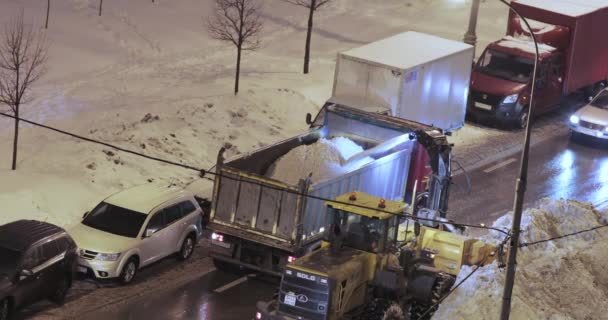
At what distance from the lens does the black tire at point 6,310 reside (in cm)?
1906

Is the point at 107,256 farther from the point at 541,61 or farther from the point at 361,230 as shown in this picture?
the point at 541,61

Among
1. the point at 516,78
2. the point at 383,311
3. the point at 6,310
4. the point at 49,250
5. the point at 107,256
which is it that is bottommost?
the point at 6,310

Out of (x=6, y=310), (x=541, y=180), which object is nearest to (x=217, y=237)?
(x=6, y=310)

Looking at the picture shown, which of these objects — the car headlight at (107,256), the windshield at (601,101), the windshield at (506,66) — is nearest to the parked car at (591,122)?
the windshield at (601,101)

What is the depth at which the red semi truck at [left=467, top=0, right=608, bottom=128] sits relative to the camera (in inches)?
1331

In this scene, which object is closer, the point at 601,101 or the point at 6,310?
the point at 6,310

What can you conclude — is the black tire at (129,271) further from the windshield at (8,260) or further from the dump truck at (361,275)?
the dump truck at (361,275)

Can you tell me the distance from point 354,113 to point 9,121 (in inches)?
367

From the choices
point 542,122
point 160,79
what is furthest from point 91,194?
point 542,122

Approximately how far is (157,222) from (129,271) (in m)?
1.24

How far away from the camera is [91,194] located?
2503 centimetres

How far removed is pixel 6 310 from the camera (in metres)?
19.2

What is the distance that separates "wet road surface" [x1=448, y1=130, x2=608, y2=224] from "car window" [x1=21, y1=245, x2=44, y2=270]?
10718 mm

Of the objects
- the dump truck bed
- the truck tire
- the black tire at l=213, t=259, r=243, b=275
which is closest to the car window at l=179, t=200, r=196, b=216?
the black tire at l=213, t=259, r=243, b=275
